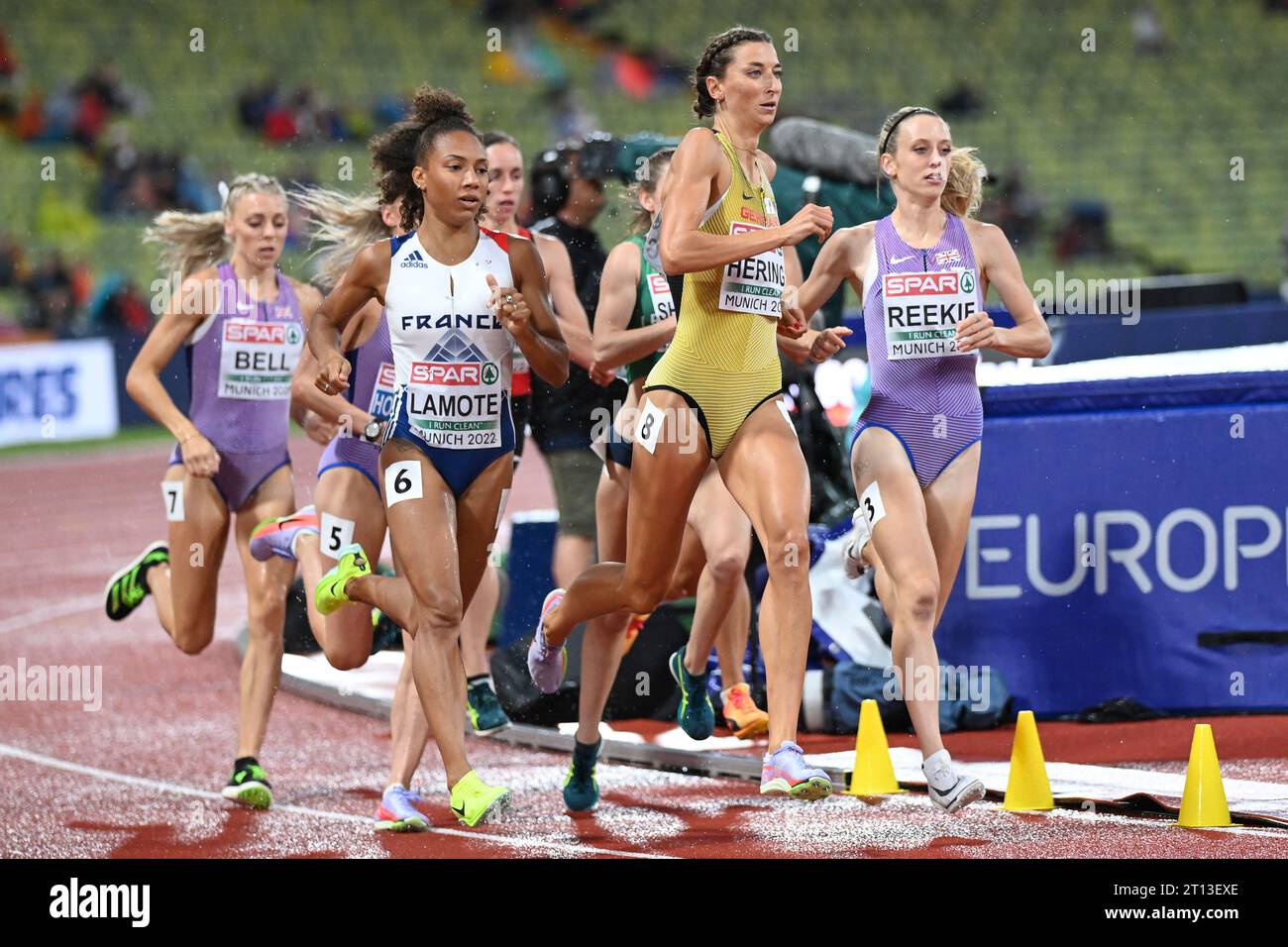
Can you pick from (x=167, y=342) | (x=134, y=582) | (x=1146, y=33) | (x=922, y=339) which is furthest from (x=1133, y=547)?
(x=1146, y=33)

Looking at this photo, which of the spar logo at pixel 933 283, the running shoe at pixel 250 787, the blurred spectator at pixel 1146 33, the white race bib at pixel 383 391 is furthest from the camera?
the blurred spectator at pixel 1146 33

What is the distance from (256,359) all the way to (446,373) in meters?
1.64

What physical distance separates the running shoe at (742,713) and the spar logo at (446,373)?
207cm

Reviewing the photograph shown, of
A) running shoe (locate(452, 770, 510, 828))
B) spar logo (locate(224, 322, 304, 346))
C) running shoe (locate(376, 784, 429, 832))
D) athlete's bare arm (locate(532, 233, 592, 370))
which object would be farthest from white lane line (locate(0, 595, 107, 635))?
running shoe (locate(452, 770, 510, 828))

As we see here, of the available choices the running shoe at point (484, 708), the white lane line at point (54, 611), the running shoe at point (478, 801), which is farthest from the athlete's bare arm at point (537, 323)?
the white lane line at point (54, 611)

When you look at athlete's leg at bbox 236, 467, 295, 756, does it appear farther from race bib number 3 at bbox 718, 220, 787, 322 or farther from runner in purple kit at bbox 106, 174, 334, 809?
race bib number 3 at bbox 718, 220, 787, 322

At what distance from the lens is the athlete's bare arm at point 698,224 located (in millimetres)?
5656

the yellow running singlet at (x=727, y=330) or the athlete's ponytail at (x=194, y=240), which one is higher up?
the athlete's ponytail at (x=194, y=240)

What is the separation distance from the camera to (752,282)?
600 cm

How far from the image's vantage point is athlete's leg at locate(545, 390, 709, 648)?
5.91 metres

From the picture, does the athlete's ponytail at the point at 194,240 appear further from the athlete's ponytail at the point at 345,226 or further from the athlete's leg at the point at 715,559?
the athlete's leg at the point at 715,559
